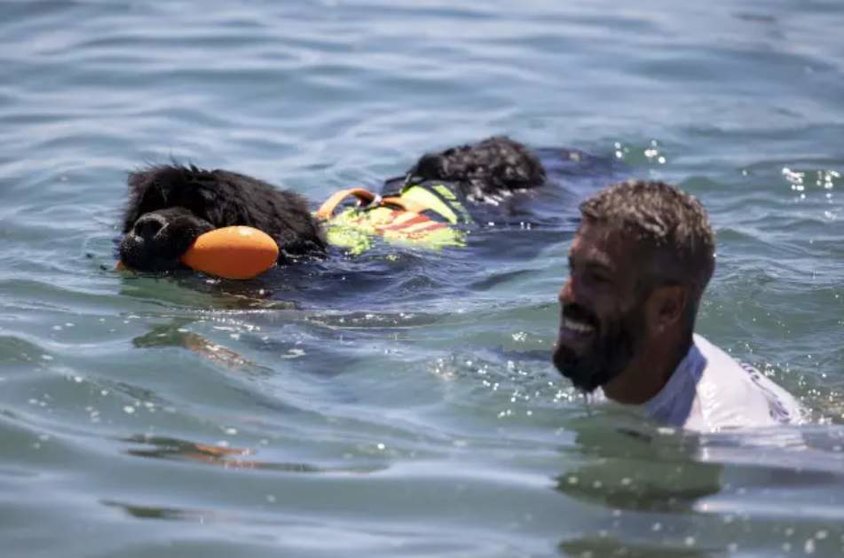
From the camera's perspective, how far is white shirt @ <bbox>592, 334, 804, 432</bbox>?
15.9 ft

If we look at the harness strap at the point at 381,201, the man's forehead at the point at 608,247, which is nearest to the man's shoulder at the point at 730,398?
the man's forehead at the point at 608,247

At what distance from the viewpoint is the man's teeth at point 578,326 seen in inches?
182

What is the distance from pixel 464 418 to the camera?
5.33 m

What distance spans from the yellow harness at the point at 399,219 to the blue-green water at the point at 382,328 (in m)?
0.20

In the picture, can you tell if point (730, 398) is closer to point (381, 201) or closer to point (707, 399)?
point (707, 399)

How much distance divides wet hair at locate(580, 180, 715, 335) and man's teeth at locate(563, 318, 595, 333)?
0.19 meters

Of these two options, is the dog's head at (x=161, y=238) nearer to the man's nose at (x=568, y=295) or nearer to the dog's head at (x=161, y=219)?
the dog's head at (x=161, y=219)

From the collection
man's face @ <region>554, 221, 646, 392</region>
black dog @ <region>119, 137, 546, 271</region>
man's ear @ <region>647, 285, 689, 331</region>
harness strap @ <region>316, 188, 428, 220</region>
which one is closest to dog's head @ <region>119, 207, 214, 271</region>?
black dog @ <region>119, 137, 546, 271</region>

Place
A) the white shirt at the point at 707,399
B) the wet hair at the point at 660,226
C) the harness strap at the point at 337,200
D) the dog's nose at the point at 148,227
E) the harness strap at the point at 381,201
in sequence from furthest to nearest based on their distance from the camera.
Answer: the harness strap at the point at 381,201 → the harness strap at the point at 337,200 → the dog's nose at the point at 148,227 → the white shirt at the point at 707,399 → the wet hair at the point at 660,226

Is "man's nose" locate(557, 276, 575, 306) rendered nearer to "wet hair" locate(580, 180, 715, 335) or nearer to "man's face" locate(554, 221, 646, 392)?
"man's face" locate(554, 221, 646, 392)

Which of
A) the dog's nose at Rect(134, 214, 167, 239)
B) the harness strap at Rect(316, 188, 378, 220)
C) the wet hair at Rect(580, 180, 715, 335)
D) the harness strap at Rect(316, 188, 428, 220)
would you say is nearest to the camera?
the wet hair at Rect(580, 180, 715, 335)

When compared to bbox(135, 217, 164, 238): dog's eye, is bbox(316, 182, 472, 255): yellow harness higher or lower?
lower

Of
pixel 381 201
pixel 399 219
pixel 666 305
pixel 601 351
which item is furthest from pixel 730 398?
pixel 381 201

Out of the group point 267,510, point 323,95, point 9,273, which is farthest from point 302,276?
point 323,95
